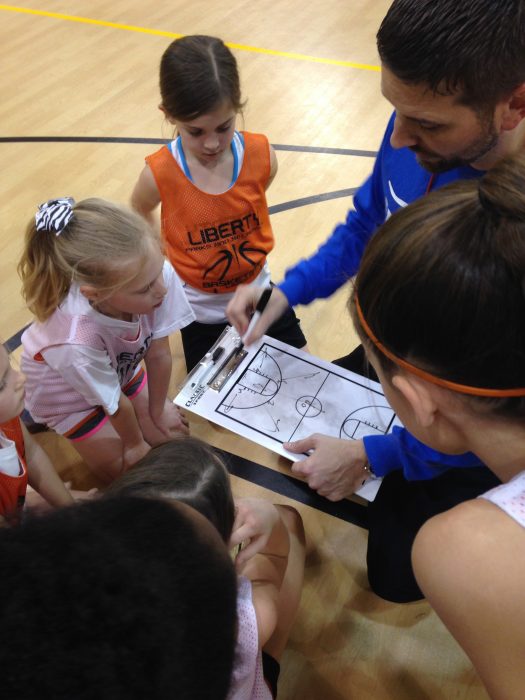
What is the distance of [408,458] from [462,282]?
1.82 feet

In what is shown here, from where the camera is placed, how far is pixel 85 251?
1.07 meters

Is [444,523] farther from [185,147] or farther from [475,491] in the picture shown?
[185,147]

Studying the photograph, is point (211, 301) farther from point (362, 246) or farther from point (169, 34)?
point (169, 34)

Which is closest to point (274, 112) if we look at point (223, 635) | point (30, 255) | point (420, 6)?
point (30, 255)

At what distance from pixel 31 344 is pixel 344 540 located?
820 mm

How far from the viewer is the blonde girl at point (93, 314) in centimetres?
108

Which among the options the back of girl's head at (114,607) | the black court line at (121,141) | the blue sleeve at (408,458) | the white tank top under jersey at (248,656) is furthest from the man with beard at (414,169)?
the black court line at (121,141)

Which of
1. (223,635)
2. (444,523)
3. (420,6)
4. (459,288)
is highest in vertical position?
(420,6)

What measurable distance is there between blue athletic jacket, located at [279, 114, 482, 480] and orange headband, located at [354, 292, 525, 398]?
0.41 metres

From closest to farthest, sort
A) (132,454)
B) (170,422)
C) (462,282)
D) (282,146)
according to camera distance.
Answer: (462,282), (132,454), (170,422), (282,146)

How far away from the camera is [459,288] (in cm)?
55

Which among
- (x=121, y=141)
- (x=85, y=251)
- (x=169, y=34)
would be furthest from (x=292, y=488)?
(x=169, y=34)

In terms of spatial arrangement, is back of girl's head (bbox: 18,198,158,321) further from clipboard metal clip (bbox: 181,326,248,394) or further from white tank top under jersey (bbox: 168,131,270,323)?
white tank top under jersey (bbox: 168,131,270,323)

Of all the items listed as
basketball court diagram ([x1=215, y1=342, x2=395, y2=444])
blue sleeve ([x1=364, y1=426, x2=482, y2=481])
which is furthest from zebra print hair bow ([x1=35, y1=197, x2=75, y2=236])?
blue sleeve ([x1=364, y1=426, x2=482, y2=481])
